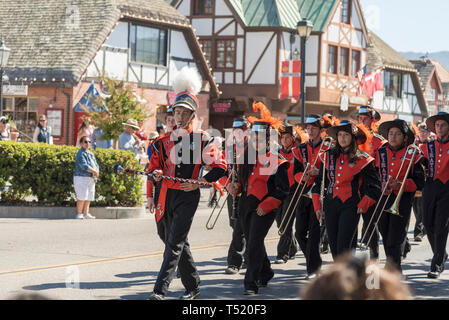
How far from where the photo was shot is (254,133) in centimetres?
854

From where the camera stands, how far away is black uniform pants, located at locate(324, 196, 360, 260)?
328 inches

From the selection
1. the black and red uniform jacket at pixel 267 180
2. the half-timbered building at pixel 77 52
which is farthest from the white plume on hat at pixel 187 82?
the half-timbered building at pixel 77 52

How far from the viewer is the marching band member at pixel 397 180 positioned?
29.7 feet

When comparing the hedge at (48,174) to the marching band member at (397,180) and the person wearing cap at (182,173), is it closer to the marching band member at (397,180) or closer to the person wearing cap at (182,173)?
the marching band member at (397,180)

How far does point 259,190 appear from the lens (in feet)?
27.6

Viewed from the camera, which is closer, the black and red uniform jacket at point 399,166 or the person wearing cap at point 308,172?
the black and red uniform jacket at point 399,166

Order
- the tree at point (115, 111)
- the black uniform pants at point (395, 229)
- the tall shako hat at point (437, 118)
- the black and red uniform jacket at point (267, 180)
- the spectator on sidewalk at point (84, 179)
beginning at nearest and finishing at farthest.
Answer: the black and red uniform jacket at point (267, 180) → the black uniform pants at point (395, 229) → the tall shako hat at point (437, 118) → the spectator on sidewalk at point (84, 179) → the tree at point (115, 111)

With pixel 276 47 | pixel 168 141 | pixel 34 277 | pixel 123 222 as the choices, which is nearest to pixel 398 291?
pixel 168 141

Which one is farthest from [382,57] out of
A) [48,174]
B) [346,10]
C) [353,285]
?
[353,285]

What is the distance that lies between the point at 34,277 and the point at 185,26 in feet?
83.5

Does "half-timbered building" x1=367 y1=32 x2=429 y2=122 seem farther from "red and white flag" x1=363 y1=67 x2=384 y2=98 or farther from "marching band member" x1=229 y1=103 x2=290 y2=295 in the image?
"marching band member" x1=229 y1=103 x2=290 y2=295

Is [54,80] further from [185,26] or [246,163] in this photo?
[246,163]

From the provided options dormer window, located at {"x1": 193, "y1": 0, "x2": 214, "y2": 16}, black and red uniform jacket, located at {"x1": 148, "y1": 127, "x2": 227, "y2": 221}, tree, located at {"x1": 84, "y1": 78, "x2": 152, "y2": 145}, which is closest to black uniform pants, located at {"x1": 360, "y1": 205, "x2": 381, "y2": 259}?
black and red uniform jacket, located at {"x1": 148, "y1": 127, "x2": 227, "y2": 221}

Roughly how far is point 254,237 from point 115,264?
2.42 meters
